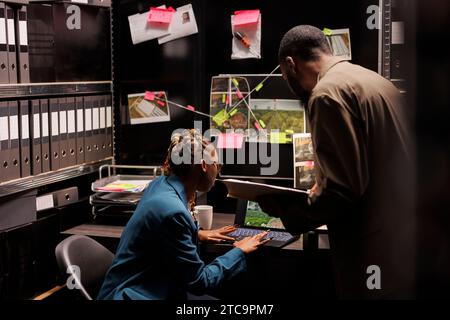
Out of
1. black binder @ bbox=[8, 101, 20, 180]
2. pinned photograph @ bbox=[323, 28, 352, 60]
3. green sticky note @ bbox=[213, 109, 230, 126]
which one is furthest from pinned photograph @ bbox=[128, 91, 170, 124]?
pinned photograph @ bbox=[323, 28, 352, 60]

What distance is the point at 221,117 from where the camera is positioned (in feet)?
9.30

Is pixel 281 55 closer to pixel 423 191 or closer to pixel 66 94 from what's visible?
pixel 66 94

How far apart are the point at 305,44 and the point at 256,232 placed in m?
0.92

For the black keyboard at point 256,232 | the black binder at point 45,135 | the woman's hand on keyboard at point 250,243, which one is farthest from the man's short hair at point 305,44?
the black binder at point 45,135

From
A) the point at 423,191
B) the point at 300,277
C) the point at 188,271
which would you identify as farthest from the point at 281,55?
the point at 423,191

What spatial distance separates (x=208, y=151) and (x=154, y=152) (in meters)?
1.08

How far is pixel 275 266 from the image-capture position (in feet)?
9.27

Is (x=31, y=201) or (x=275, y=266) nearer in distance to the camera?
(x=31, y=201)

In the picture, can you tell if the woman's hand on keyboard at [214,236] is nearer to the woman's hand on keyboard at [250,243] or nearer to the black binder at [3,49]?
the woman's hand on keyboard at [250,243]

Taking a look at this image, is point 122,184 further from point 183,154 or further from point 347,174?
point 347,174

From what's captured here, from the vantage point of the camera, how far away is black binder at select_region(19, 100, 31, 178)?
90.7 inches

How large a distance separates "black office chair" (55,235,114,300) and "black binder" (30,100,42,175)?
1.97ft

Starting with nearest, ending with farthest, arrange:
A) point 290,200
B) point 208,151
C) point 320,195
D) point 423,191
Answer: point 423,191 → point 320,195 → point 290,200 → point 208,151

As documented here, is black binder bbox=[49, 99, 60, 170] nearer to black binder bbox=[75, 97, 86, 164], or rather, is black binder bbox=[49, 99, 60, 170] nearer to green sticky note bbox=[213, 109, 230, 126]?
black binder bbox=[75, 97, 86, 164]
